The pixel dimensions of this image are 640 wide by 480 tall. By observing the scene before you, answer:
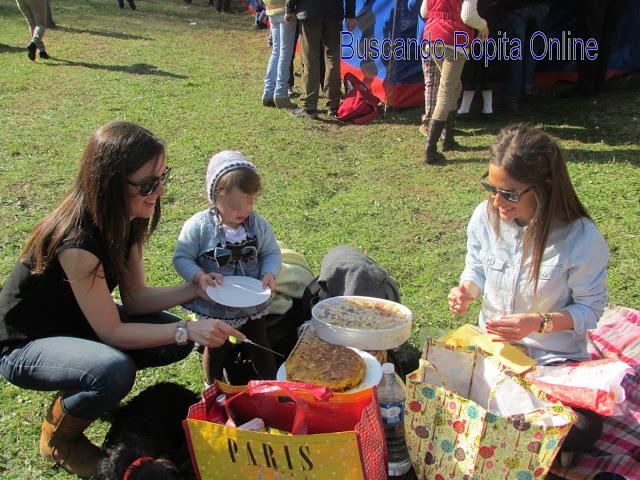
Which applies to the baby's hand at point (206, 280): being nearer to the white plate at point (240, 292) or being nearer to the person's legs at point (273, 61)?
the white plate at point (240, 292)

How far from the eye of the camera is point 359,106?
7082mm

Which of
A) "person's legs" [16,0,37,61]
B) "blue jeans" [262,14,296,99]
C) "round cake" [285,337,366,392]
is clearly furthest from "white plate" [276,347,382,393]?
"person's legs" [16,0,37,61]

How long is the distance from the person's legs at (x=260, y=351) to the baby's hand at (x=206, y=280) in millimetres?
289

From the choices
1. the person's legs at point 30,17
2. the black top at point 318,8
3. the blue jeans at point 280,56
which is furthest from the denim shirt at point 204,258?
the person's legs at point 30,17

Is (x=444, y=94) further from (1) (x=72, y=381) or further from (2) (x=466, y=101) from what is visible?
(1) (x=72, y=381)

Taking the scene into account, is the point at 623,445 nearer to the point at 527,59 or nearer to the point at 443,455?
the point at 443,455

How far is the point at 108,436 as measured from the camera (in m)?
2.31

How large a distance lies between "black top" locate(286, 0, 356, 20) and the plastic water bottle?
508cm

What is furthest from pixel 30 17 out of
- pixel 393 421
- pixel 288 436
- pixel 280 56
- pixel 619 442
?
pixel 619 442

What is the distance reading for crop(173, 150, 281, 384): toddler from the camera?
8.54 ft

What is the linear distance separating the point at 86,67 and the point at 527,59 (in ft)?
Result: 22.2

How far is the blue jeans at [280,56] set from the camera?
23.5 feet

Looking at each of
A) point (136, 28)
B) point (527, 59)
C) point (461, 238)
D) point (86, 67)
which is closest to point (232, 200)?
point (461, 238)

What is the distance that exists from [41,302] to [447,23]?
14.4 feet
